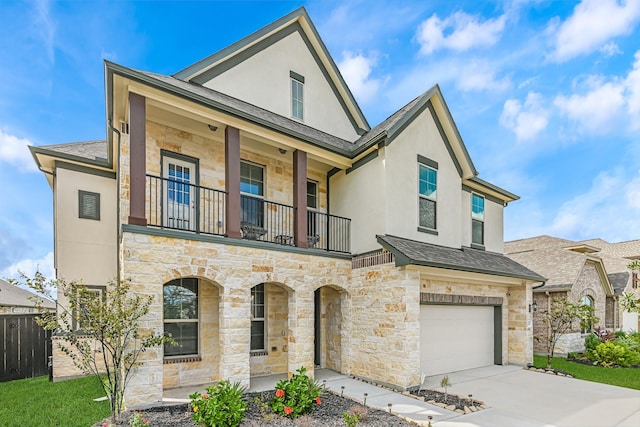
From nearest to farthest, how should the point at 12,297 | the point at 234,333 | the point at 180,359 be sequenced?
the point at 234,333 < the point at 180,359 < the point at 12,297

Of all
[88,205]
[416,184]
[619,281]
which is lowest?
[619,281]

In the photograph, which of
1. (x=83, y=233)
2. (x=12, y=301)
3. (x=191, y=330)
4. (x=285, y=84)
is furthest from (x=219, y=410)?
(x=12, y=301)

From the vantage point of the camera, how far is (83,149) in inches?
455

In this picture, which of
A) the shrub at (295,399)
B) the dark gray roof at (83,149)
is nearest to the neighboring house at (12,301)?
the dark gray roof at (83,149)

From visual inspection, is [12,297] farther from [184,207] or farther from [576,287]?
[576,287]

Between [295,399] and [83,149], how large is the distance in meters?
10.3

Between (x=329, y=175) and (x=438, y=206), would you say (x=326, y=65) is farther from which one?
(x=438, y=206)

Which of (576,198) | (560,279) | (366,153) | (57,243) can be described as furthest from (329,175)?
(576,198)

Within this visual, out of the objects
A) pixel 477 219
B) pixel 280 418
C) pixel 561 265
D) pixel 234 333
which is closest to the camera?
pixel 280 418

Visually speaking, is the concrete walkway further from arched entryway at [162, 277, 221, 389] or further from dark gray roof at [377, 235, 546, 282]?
dark gray roof at [377, 235, 546, 282]

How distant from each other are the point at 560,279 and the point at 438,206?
325 inches

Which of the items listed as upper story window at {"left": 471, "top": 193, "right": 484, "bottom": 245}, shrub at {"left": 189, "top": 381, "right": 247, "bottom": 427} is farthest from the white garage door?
shrub at {"left": 189, "top": 381, "right": 247, "bottom": 427}

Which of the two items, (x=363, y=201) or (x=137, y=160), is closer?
(x=137, y=160)

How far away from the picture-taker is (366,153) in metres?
10.1
